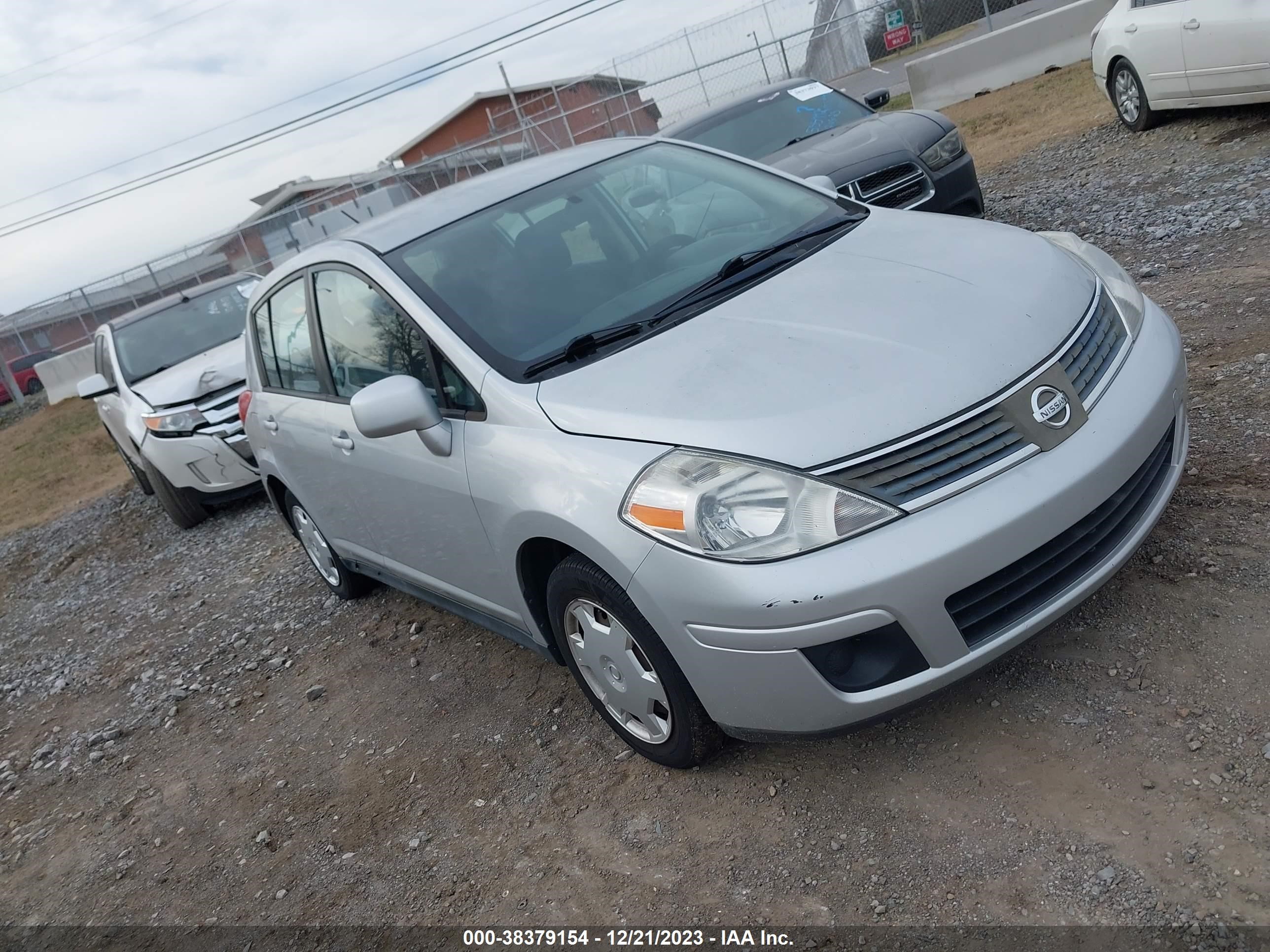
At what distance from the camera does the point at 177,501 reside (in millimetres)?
8539

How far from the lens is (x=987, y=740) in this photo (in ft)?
9.60

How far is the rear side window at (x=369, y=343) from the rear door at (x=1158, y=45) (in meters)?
7.36

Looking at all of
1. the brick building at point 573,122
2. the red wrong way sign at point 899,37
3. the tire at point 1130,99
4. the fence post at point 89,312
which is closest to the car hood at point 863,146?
the tire at point 1130,99

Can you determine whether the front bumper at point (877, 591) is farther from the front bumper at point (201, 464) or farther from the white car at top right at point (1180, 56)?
the white car at top right at point (1180, 56)

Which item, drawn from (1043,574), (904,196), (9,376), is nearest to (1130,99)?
(904,196)

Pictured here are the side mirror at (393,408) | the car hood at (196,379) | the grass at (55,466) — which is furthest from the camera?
the grass at (55,466)

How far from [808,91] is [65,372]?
19.2 metres

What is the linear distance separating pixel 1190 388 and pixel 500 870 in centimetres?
348

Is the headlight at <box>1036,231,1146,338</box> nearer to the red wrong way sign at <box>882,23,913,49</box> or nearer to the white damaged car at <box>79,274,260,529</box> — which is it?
the white damaged car at <box>79,274,260,529</box>

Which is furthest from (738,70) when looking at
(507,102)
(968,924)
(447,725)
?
(507,102)

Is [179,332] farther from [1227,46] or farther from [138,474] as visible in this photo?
[1227,46]

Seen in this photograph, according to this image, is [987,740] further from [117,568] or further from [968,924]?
[117,568]

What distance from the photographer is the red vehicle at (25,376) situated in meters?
30.6

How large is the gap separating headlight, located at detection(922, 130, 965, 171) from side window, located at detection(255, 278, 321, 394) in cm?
445
